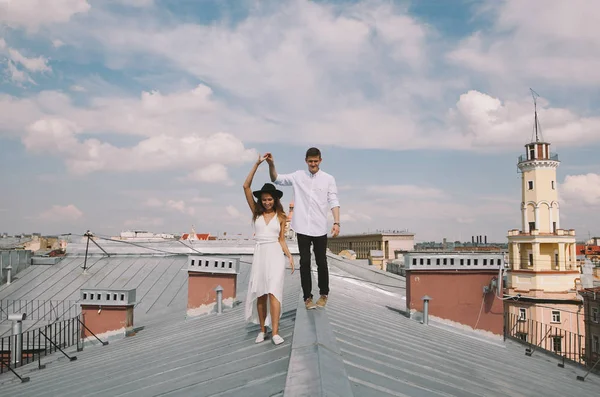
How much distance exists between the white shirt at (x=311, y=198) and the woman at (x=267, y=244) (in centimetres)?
73

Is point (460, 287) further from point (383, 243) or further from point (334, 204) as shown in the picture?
point (383, 243)

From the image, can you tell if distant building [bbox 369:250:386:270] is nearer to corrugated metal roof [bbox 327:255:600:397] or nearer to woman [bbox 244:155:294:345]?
corrugated metal roof [bbox 327:255:600:397]

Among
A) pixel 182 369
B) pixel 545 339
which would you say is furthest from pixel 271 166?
pixel 545 339

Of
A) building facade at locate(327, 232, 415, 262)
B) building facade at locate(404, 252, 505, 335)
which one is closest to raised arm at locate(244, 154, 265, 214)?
building facade at locate(404, 252, 505, 335)

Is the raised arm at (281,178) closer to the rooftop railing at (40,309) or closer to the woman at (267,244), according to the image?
the woman at (267,244)

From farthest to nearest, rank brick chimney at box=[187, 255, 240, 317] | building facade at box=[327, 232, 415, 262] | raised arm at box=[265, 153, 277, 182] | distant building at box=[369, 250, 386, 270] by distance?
1. building facade at box=[327, 232, 415, 262]
2. distant building at box=[369, 250, 386, 270]
3. brick chimney at box=[187, 255, 240, 317]
4. raised arm at box=[265, 153, 277, 182]

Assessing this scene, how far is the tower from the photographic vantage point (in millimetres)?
46375

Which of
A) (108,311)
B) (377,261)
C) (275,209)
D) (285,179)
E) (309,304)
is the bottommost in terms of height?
(377,261)

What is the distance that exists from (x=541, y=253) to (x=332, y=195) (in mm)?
49605

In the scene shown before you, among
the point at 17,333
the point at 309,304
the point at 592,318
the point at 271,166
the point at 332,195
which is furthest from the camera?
the point at 592,318

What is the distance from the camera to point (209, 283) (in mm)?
11422

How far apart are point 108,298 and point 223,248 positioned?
10965 mm

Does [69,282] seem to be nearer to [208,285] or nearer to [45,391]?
[208,285]

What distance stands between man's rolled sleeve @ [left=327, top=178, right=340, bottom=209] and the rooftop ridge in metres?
1.66
